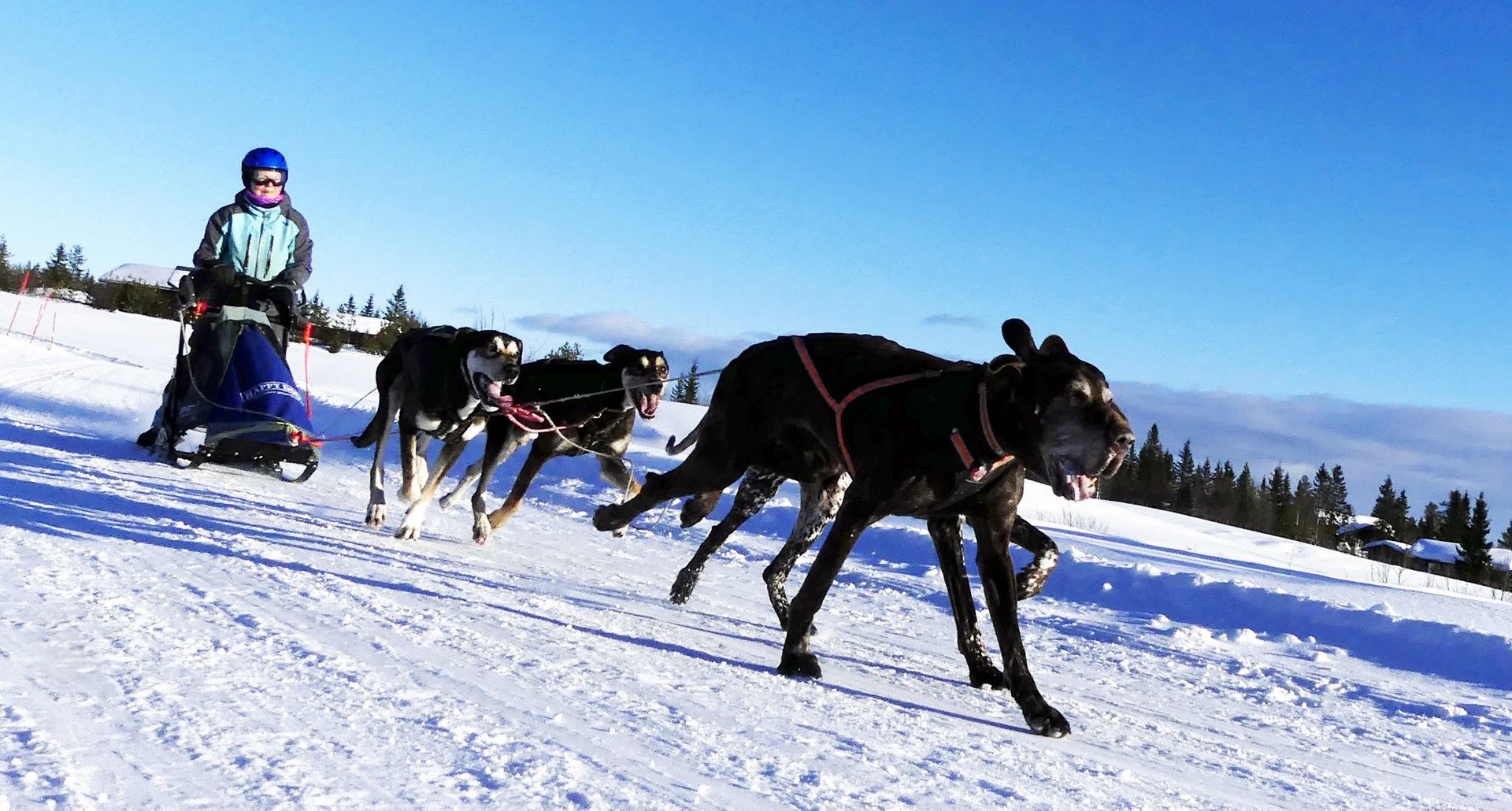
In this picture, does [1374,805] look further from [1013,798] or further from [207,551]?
[207,551]

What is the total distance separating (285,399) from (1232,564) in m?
8.21

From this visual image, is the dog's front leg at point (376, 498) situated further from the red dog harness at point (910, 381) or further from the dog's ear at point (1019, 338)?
the dog's ear at point (1019, 338)

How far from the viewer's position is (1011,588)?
13.6ft

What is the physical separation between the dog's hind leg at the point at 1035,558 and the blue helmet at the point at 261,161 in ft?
22.0

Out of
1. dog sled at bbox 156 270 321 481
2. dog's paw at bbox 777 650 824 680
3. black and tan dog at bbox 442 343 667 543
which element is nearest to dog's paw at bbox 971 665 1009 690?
dog's paw at bbox 777 650 824 680

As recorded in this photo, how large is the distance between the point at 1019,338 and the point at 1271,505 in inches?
4411

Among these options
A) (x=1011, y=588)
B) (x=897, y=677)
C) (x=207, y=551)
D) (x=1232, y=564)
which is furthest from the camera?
(x=1232, y=564)

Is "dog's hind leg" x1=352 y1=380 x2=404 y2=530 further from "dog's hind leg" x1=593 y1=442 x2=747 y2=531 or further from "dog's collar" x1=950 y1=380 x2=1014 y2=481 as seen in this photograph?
"dog's collar" x1=950 y1=380 x2=1014 y2=481

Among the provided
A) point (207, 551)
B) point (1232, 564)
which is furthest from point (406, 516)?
point (1232, 564)

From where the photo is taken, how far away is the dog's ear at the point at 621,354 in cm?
749

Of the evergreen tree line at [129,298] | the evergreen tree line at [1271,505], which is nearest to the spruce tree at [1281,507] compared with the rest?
the evergreen tree line at [1271,505]

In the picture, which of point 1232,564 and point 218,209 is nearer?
point 218,209

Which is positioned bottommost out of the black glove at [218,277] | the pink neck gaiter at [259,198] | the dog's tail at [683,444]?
the dog's tail at [683,444]

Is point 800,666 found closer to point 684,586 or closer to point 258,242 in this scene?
point 684,586
